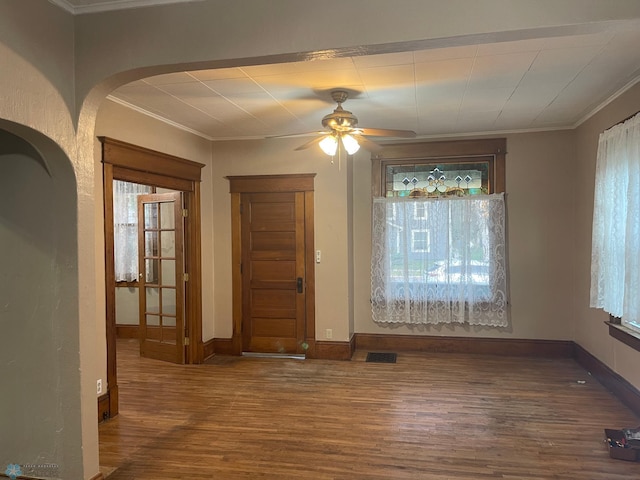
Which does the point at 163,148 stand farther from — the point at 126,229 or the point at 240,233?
the point at 126,229

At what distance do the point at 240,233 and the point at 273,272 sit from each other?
2.05 ft

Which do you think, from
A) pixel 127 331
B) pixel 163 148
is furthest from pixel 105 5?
pixel 127 331

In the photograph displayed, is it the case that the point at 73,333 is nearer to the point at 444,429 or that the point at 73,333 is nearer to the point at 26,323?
the point at 26,323

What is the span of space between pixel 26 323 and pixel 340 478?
81.9 inches

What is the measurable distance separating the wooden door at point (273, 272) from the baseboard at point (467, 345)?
3.02 ft

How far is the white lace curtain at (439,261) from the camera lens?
510 centimetres

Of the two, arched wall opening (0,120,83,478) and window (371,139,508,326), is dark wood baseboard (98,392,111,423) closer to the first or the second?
arched wall opening (0,120,83,478)

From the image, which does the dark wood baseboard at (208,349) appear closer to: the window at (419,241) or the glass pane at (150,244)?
the glass pane at (150,244)

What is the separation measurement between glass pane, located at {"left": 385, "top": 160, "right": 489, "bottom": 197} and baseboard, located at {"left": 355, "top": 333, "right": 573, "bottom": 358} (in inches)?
68.9

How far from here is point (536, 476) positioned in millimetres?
2650

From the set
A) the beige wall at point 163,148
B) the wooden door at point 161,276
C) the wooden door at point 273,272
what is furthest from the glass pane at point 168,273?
the wooden door at point 273,272

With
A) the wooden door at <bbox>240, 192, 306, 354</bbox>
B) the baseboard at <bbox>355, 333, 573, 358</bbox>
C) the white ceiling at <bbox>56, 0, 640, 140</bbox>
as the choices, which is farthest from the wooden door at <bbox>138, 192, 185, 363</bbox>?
the baseboard at <bbox>355, 333, 573, 358</bbox>

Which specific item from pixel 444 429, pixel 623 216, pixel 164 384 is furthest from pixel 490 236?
pixel 164 384

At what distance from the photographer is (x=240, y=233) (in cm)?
536
